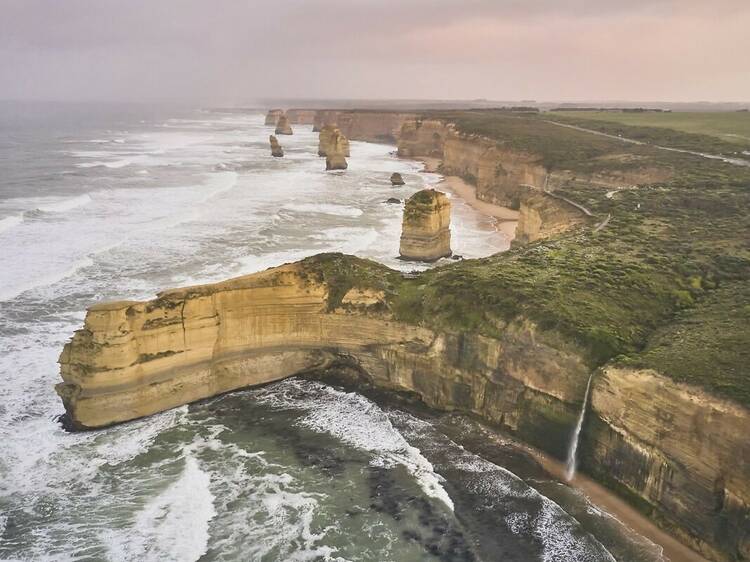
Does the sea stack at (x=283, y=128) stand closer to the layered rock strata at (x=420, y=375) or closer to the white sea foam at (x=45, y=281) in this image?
the white sea foam at (x=45, y=281)

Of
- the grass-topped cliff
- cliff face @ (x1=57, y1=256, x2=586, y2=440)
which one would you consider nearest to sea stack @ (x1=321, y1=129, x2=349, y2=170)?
the grass-topped cliff

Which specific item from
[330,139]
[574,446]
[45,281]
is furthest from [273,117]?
[574,446]

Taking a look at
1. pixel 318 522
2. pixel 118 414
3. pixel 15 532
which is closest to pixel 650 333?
pixel 318 522

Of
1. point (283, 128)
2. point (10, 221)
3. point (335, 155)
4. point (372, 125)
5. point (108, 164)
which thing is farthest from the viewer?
point (283, 128)

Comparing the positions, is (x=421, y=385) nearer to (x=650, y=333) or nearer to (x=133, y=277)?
(x=650, y=333)

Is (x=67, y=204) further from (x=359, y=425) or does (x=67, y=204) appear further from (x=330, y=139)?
(x=359, y=425)
